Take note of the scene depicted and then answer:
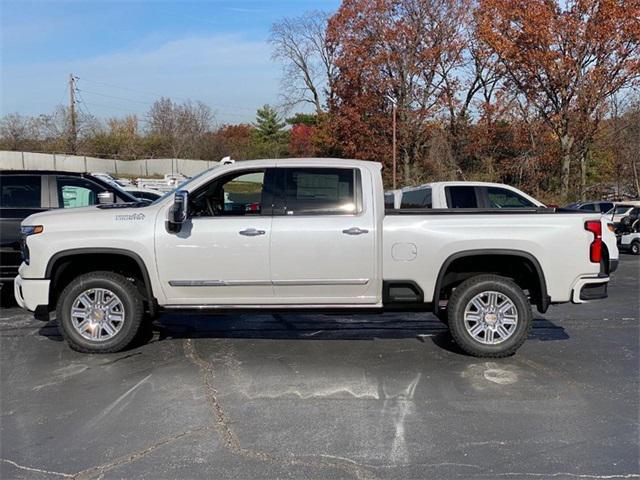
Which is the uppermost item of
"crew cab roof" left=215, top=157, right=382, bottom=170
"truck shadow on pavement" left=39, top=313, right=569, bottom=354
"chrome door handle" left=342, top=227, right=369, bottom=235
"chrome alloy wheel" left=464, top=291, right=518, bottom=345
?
"crew cab roof" left=215, top=157, right=382, bottom=170

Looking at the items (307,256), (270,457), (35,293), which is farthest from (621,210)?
(270,457)

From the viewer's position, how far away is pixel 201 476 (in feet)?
11.5

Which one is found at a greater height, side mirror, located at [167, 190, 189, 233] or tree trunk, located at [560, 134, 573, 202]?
tree trunk, located at [560, 134, 573, 202]

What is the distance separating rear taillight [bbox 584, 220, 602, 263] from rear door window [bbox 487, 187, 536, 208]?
509cm

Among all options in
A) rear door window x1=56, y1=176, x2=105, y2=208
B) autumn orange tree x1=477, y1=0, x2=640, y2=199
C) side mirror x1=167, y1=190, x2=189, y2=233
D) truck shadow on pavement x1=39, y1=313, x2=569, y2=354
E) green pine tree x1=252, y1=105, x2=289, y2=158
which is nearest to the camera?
side mirror x1=167, y1=190, x2=189, y2=233

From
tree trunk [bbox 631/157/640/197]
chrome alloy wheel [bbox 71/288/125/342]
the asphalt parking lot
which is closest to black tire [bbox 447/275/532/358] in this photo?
the asphalt parking lot

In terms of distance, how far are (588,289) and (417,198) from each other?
5935 millimetres

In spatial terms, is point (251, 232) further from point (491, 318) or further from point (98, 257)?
point (491, 318)

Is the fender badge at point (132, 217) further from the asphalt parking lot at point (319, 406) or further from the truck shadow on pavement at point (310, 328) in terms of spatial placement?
the asphalt parking lot at point (319, 406)

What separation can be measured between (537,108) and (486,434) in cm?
2924

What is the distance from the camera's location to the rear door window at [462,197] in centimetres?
1089

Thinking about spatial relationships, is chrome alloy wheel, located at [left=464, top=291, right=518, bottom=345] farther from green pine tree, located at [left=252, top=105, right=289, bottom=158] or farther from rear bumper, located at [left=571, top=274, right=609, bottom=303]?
green pine tree, located at [left=252, top=105, right=289, bottom=158]

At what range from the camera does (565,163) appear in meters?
29.6

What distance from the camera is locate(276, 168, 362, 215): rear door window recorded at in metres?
5.78
